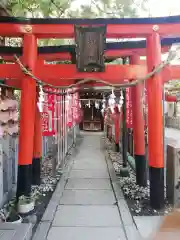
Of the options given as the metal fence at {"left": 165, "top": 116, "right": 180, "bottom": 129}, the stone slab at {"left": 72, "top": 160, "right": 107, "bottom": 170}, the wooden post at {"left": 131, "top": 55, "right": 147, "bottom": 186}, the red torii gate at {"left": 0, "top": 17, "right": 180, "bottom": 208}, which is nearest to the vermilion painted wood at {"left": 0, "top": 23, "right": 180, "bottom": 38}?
the red torii gate at {"left": 0, "top": 17, "right": 180, "bottom": 208}

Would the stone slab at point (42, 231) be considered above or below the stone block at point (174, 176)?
below

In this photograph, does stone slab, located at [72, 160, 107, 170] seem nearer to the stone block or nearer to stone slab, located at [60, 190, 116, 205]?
stone slab, located at [60, 190, 116, 205]

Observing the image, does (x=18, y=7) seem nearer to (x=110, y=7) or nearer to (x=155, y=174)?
(x=110, y=7)

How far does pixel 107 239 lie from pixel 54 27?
416 centimetres

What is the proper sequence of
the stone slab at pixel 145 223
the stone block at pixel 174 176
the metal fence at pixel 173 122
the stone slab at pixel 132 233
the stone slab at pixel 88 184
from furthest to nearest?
1. the metal fence at pixel 173 122
2. the stone slab at pixel 88 184
3. the stone block at pixel 174 176
4. the stone slab at pixel 145 223
5. the stone slab at pixel 132 233

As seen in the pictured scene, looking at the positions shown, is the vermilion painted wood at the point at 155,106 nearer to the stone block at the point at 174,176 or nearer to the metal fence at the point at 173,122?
the stone block at the point at 174,176

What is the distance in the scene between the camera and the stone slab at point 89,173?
8.30 metres

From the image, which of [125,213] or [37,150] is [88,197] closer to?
[125,213]

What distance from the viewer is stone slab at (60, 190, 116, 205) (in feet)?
19.2

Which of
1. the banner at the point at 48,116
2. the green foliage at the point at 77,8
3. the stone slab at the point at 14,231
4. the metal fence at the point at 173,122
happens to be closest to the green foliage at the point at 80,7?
the green foliage at the point at 77,8

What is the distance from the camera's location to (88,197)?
6207mm

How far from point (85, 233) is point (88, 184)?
307 centimetres

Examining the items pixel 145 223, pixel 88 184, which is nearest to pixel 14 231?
pixel 145 223

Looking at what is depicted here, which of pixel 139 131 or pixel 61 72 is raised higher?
pixel 61 72
